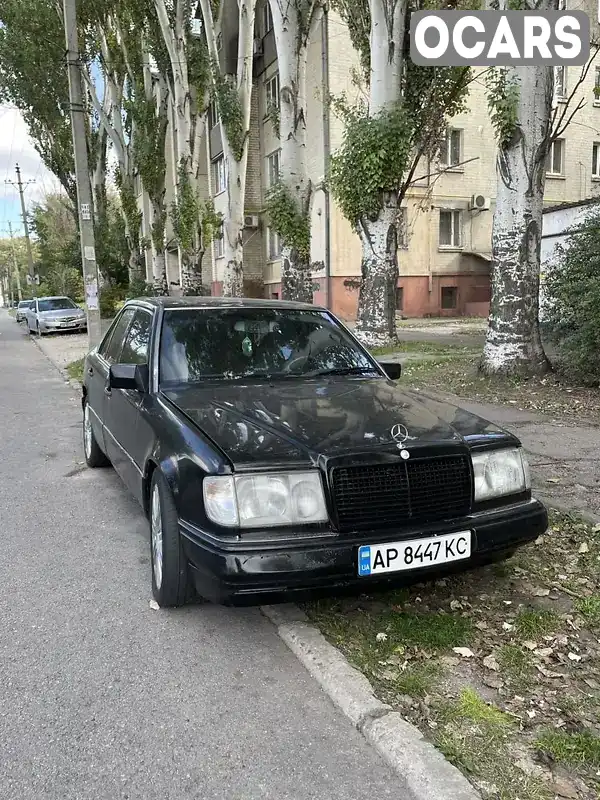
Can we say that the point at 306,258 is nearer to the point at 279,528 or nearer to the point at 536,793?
the point at 279,528

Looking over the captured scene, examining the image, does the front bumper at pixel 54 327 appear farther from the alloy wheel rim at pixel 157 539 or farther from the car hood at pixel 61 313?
the alloy wheel rim at pixel 157 539

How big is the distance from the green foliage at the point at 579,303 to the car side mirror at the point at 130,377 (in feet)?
19.3

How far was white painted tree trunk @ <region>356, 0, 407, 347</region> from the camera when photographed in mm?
11883

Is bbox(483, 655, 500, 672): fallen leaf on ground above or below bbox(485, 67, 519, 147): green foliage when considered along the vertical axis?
below

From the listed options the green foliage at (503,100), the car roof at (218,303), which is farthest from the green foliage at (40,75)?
the car roof at (218,303)

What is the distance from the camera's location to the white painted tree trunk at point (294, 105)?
13.3 m

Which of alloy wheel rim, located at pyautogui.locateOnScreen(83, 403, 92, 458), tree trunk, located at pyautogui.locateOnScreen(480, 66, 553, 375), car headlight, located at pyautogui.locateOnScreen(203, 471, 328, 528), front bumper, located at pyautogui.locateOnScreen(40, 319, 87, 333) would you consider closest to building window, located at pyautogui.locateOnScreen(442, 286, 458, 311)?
front bumper, located at pyautogui.locateOnScreen(40, 319, 87, 333)

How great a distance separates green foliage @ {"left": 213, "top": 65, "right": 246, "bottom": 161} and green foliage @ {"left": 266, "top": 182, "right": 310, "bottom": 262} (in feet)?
13.2

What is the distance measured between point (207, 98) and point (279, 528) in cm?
1986

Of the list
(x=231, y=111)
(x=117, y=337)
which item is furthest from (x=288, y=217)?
(x=117, y=337)

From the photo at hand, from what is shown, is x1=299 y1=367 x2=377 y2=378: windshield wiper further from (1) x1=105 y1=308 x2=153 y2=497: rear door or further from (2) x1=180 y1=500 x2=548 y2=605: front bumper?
(2) x1=180 y1=500 x2=548 y2=605: front bumper

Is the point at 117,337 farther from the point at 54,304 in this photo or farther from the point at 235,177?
the point at 54,304

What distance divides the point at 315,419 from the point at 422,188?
23.6 meters

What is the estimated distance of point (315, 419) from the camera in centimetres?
342
